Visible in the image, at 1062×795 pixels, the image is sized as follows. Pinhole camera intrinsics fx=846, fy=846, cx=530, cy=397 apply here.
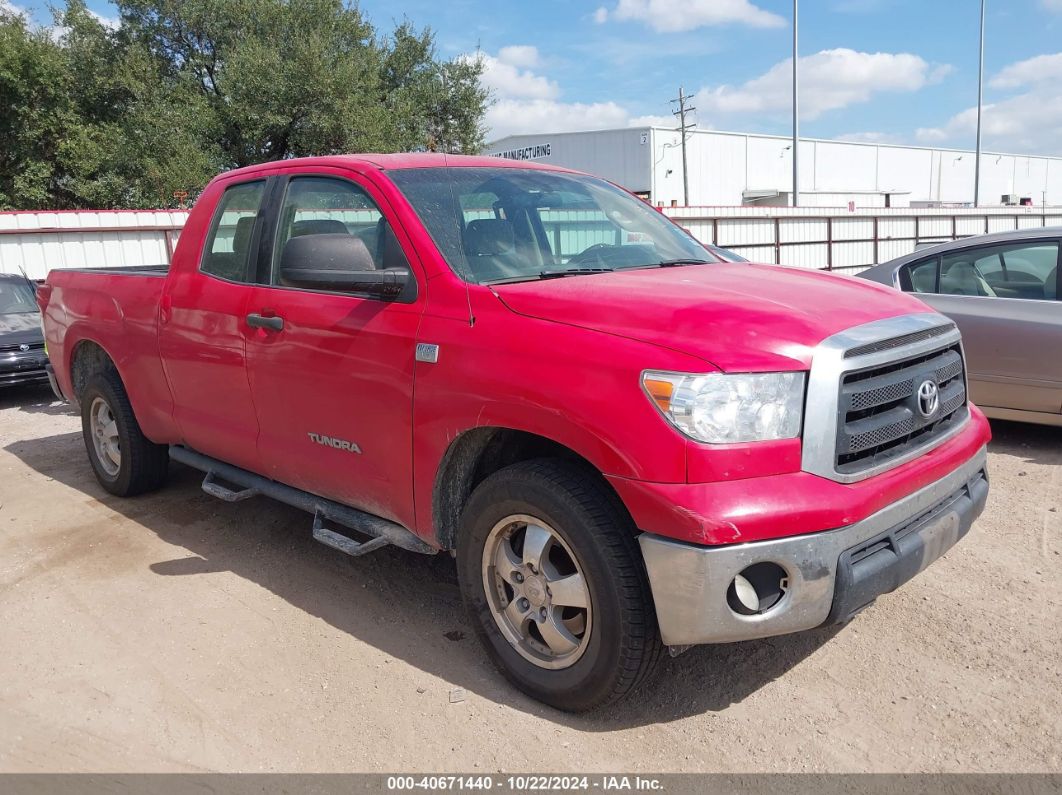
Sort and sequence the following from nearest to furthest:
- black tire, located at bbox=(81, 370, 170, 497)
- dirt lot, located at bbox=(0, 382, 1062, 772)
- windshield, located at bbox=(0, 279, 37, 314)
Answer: dirt lot, located at bbox=(0, 382, 1062, 772), black tire, located at bbox=(81, 370, 170, 497), windshield, located at bbox=(0, 279, 37, 314)

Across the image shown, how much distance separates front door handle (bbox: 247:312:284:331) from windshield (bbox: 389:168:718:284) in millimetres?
861

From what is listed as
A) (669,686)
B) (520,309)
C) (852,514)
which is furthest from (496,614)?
(852,514)

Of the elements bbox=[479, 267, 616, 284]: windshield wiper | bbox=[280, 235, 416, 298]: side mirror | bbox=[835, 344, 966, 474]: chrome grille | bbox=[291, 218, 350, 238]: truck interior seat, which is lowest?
bbox=[835, 344, 966, 474]: chrome grille

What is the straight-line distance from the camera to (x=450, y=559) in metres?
4.57

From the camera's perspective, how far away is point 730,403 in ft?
8.45

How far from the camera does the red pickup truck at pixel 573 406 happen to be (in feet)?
Answer: 8.48

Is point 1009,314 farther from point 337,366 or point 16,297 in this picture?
point 16,297

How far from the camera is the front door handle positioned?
12.8ft

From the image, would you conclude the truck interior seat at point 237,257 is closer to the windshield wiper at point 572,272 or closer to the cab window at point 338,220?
the cab window at point 338,220

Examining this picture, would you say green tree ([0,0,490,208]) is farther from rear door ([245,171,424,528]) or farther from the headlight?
the headlight

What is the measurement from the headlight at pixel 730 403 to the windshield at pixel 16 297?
10.4 meters

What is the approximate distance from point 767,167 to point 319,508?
199 feet

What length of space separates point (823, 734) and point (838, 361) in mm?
1266

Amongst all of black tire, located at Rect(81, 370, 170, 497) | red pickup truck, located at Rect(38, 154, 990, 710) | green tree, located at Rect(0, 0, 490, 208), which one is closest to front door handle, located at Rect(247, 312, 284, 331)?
red pickup truck, located at Rect(38, 154, 990, 710)
